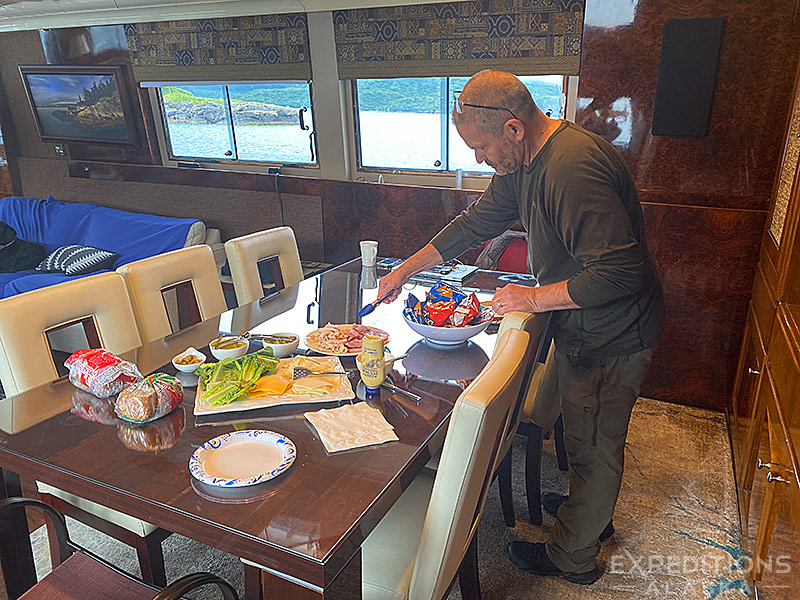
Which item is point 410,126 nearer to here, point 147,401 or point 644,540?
point 644,540

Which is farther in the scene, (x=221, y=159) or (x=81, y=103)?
(x=81, y=103)

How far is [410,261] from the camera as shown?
2.16 m

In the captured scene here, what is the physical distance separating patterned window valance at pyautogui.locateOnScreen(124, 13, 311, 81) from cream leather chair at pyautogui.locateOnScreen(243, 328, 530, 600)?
3.17 metres

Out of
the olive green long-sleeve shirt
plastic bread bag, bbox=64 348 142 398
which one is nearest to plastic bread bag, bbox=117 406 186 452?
plastic bread bag, bbox=64 348 142 398

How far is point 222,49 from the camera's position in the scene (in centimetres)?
410

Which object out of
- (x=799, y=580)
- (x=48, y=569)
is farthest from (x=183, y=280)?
(x=799, y=580)

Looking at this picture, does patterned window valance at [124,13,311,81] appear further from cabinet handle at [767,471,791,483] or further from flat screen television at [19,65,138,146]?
cabinet handle at [767,471,791,483]

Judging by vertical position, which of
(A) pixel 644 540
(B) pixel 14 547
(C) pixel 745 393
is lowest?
(A) pixel 644 540

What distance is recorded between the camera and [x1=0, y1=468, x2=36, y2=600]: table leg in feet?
4.75

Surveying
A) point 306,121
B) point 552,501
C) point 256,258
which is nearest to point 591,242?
point 552,501

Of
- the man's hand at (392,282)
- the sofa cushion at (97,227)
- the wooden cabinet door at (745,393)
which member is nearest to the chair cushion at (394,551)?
the man's hand at (392,282)

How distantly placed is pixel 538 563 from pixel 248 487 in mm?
1134

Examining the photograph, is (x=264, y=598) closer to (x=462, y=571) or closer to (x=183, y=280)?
(x=462, y=571)

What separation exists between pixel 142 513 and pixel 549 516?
4.99ft
